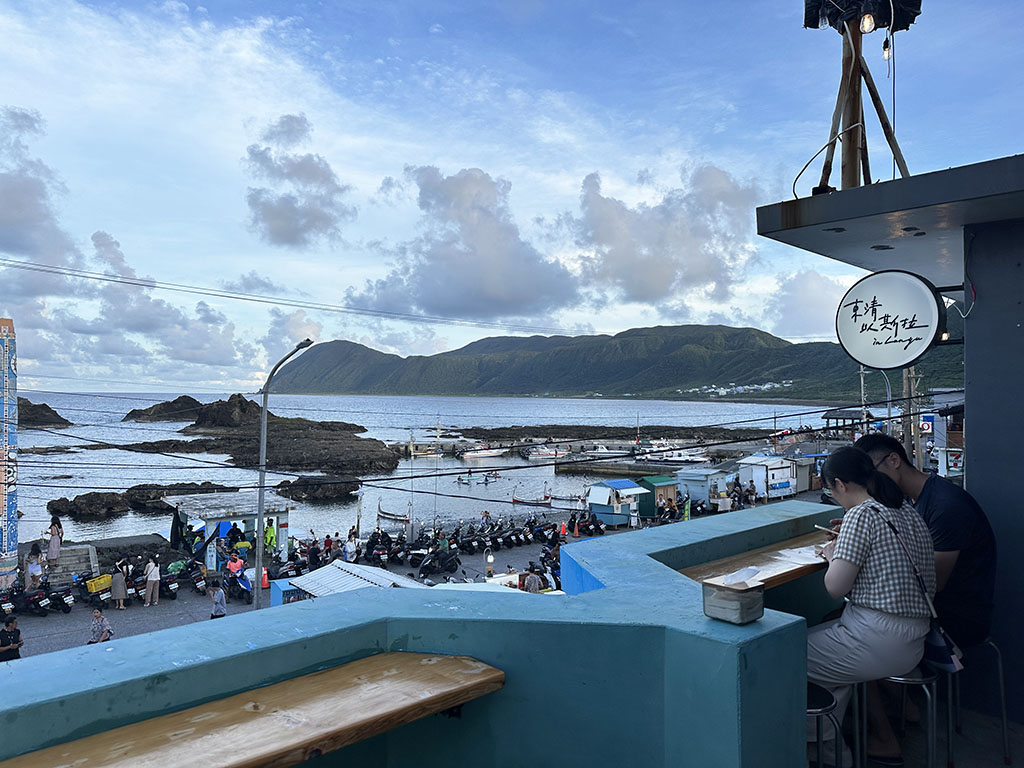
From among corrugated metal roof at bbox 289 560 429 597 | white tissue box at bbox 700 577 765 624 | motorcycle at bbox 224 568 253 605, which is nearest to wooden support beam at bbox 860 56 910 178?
white tissue box at bbox 700 577 765 624

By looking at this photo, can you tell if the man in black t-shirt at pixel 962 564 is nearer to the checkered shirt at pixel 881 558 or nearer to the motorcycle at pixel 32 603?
the checkered shirt at pixel 881 558

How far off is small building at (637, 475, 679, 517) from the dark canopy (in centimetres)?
2563

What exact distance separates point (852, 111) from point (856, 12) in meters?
0.73

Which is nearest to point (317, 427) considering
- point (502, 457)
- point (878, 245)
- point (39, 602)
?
point (502, 457)

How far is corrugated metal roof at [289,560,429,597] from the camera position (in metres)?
11.3

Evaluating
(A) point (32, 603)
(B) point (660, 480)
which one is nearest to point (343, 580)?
(A) point (32, 603)

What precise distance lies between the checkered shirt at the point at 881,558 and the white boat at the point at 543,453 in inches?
2529

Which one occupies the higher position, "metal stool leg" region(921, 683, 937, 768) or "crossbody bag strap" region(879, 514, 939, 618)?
"crossbody bag strap" region(879, 514, 939, 618)

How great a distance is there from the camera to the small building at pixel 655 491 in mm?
29031

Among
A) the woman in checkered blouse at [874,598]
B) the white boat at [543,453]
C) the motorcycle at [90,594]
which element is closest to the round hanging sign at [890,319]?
the woman in checkered blouse at [874,598]

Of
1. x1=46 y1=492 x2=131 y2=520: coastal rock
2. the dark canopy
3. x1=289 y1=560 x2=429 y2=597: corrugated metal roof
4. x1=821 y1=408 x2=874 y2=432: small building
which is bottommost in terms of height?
x1=46 y1=492 x2=131 y2=520: coastal rock

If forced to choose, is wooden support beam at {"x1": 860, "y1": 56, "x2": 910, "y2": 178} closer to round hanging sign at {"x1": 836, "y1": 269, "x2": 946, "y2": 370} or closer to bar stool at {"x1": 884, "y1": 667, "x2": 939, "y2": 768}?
round hanging sign at {"x1": 836, "y1": 269, "x2": 946, "y2": 370}

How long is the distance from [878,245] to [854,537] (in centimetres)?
254

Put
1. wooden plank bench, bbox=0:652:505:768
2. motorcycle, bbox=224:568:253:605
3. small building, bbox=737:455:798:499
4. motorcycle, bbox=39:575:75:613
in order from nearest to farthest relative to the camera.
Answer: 1. wooden plank bench, bbox=0:652:505:768
2. motorcycle, bbox=39:575:75:613
3. motorcycle, bbox=224:568:253:605
4. small building, bbox=737:455:798:499
